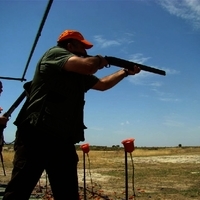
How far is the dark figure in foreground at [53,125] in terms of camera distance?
259 centimetres

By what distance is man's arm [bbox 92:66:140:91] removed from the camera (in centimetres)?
332

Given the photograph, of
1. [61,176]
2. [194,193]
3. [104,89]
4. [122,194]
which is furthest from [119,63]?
[194,193]

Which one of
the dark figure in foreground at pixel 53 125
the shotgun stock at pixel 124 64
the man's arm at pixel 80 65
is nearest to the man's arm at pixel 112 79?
the shotgun stock at pixel 124 64

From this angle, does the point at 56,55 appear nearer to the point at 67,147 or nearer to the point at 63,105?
the point at 63,105

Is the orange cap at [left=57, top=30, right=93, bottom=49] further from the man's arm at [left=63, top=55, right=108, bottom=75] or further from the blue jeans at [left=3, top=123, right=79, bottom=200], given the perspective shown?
the blue jeans at [left=3, top=123, right=79, bottom=200]

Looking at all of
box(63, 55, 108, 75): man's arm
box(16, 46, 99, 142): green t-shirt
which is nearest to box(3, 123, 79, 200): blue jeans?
box(16, 46, 99, 142): green t-shirt

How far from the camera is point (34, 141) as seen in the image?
267 cm

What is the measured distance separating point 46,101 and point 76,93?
0.28m

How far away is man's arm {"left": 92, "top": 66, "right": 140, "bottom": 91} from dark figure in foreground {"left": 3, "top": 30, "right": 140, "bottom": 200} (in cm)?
45

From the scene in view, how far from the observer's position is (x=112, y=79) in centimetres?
347

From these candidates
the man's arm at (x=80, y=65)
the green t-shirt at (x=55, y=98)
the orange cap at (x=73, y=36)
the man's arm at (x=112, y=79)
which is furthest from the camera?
the man's arm at (x=112, y=79)

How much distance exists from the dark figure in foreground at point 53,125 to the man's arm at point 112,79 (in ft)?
1.49

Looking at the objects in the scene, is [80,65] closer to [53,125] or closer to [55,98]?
[55,98]

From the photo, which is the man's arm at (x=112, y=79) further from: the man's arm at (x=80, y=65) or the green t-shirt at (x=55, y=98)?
the man's arm at (x=80, y=65)
